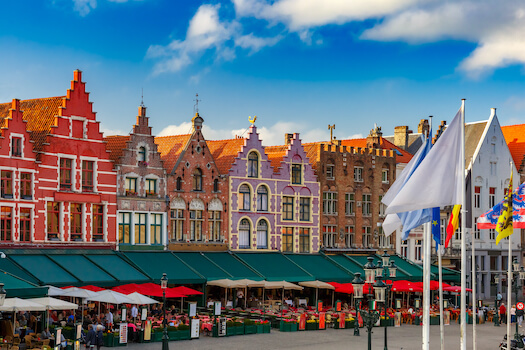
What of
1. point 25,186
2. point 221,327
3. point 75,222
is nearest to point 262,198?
point 75,222

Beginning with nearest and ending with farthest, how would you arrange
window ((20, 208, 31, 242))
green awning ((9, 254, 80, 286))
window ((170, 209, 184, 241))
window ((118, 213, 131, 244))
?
green awning ((9, 254, 80, 286)) < window ((20, 208, 31, 242)) < window ((118, 213, 131, 244)) < window ((170, 209, 184, 241))

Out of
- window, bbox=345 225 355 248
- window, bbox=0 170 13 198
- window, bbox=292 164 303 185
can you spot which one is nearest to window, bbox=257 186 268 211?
window, bbox=292 164 303 185

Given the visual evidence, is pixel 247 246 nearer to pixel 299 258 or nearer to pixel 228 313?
pixel 299 258

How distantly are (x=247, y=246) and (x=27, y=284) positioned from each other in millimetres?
22417

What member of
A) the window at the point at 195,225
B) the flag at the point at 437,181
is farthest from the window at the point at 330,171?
the flag at the point at 437,181

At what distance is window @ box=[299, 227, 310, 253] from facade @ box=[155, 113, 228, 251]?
6.94m

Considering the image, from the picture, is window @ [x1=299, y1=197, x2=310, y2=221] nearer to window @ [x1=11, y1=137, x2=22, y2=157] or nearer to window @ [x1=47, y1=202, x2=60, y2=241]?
window @ [x1=47, y1=202, x2=60, y2=241]

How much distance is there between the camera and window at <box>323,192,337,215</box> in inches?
2549

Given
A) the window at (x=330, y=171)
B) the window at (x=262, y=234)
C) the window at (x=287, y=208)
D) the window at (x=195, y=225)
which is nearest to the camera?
the window at (x=195, y=225)

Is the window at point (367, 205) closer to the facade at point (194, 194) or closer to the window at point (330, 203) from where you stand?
the window at point (330, 203)

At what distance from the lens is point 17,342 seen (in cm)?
3569

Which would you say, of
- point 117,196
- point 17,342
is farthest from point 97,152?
point 17,342

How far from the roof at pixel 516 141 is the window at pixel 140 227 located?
39.4 m

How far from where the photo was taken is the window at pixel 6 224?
151 ft
